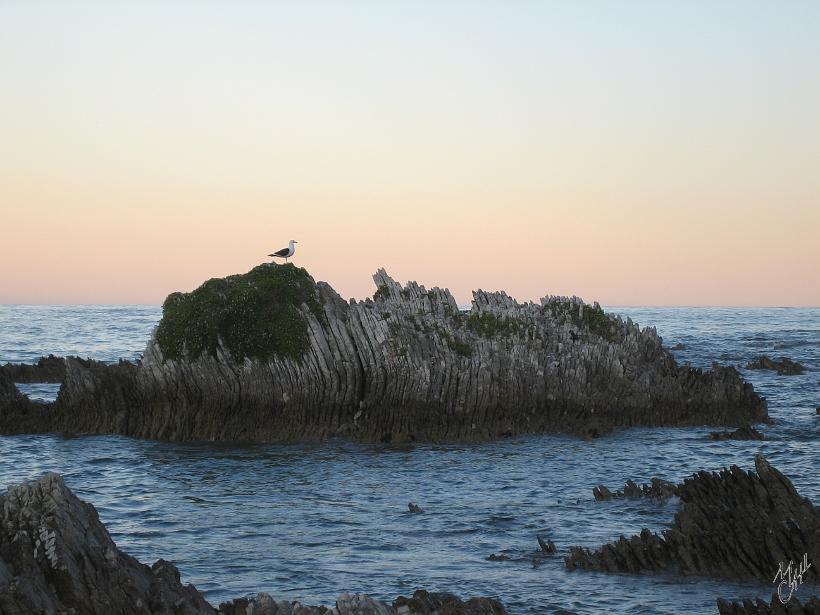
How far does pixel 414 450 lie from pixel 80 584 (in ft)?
65.2

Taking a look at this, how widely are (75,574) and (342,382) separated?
21.8m

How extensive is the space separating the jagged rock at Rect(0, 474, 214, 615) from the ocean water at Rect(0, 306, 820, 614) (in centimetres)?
515

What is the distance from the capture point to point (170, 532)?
19.6 m

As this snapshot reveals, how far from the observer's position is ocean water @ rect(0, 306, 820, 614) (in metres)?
15.6

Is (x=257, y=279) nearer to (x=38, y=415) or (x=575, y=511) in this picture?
(x=38, y=415)

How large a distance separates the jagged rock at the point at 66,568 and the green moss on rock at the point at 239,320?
2122 centimetres

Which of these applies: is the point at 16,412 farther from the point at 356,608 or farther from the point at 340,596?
the point at 356,608

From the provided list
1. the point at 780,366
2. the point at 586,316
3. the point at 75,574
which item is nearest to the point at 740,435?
the point at 586,316

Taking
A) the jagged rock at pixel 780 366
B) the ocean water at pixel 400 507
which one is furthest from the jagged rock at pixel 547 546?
the jagged rock at pixel 780 366

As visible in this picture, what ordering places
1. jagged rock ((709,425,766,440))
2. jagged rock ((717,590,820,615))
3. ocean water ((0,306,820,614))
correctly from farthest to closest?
jagged rock ((709,425,766,440))
ocean water ((0,306,820,614))
jagged rock ((717,590,820,615))

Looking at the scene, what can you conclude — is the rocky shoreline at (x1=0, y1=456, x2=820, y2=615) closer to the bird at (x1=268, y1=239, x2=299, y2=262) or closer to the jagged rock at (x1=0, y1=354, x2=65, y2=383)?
the bird at (x1=268, y1=239, x2=299, y2=262)

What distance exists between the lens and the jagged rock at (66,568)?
9195mm

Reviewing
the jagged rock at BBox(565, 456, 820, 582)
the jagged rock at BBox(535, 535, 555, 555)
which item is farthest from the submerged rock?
the jagged rock at BBox(565, 456, 820, 582)

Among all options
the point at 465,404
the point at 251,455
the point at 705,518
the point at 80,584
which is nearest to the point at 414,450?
the point at 465,404
